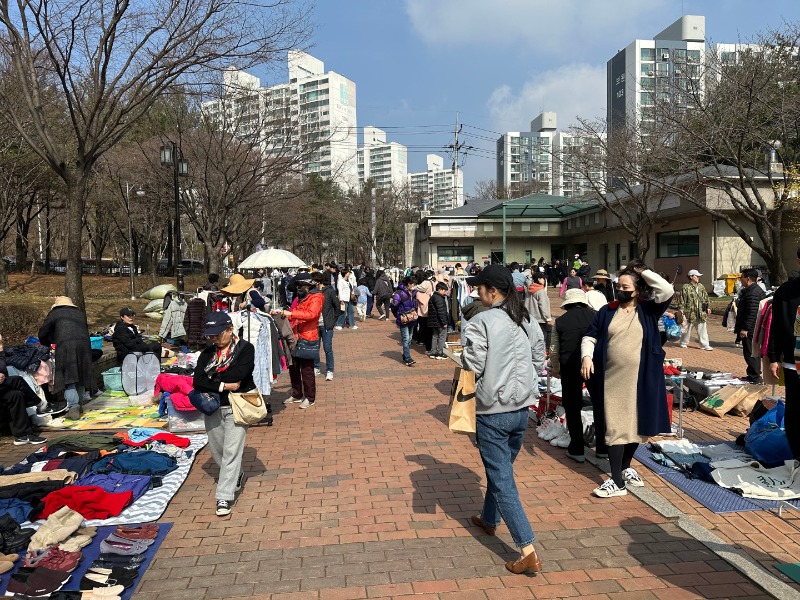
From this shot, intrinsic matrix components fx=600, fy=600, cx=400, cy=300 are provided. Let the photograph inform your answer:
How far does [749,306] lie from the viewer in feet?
31.7

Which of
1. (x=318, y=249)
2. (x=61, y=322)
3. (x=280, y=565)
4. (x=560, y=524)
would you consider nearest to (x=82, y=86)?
(x=61, y=322)

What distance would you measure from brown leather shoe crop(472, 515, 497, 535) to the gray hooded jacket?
3.31ft

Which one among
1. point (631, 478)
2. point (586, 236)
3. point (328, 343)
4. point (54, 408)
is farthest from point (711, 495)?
point (586, 236)

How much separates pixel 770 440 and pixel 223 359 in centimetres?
485

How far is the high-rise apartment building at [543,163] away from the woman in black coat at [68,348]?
1977 centimetres

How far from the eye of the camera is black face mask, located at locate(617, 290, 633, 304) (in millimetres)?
4770

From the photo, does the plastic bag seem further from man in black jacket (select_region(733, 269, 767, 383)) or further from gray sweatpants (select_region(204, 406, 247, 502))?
gray sweatpants (select_region(204, 406, 247, 502))

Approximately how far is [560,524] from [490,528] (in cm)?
59

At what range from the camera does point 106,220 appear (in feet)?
119

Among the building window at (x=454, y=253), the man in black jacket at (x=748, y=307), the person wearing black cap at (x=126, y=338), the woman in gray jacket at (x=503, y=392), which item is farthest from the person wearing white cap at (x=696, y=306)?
the building window at (x=454, y=253)

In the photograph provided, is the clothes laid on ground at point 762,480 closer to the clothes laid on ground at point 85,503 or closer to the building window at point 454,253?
the clothes laid on ground at point 85,503

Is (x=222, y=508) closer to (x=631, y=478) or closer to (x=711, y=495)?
(x=631, y=478)

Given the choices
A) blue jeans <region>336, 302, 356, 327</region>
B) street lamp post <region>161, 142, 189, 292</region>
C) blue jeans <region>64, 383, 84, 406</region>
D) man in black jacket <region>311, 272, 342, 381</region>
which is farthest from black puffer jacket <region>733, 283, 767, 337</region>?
street lamp post <region>161, 142, 189, 292</region>

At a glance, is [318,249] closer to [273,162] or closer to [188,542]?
[273,162]
